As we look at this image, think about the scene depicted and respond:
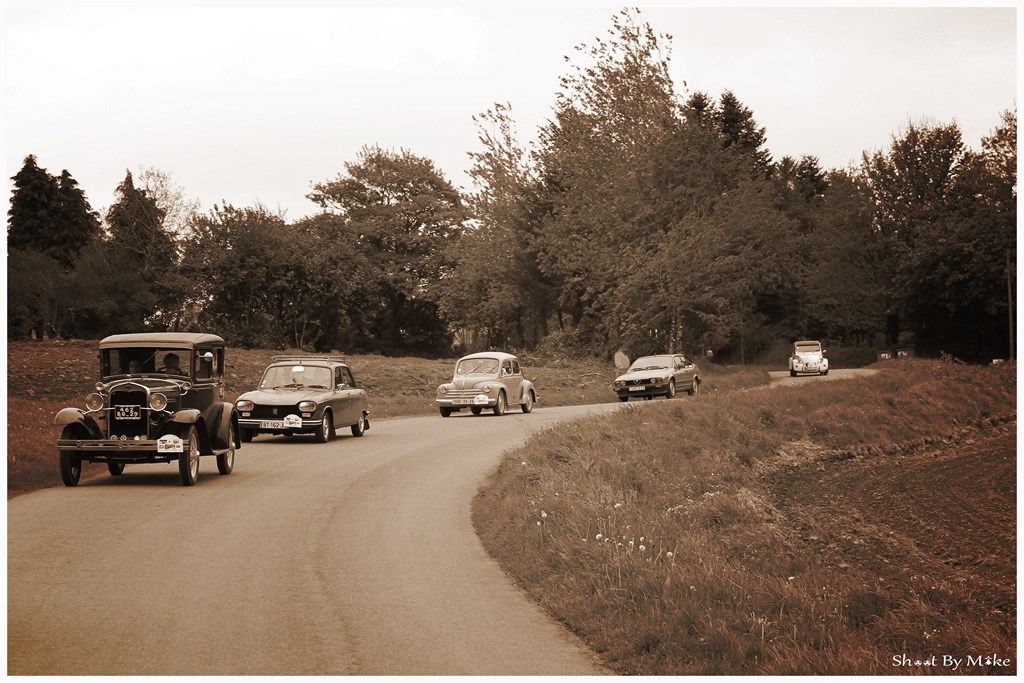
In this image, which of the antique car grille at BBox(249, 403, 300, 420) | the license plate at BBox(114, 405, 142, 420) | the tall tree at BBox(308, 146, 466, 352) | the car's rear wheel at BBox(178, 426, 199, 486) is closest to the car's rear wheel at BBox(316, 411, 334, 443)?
the antique car grille at BBox(249, 403, 300, 420)

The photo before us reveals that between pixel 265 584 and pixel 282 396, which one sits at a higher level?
pixel 282 396

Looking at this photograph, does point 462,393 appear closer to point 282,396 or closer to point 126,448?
point 282,396

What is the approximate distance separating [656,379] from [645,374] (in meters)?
0.59

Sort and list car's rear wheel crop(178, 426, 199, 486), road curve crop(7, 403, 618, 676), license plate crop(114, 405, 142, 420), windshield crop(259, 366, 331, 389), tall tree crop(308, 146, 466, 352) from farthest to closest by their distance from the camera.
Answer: tall tree crop(308, 146, 466, 352) → windshield crop(259, 366, 331, 389) → car's rear wheel crop(178, 426, 199, 486) → license plate crop(114, 405, 142, 420) → road curve crop(7, 403, 618, 676)

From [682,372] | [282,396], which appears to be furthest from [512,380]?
[282,396]

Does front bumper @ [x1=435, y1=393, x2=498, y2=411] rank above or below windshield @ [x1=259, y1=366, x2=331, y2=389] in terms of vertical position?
below

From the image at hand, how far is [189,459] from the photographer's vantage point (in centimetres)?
1498

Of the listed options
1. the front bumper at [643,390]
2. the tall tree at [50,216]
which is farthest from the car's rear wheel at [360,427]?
the tall tree at [50,216]

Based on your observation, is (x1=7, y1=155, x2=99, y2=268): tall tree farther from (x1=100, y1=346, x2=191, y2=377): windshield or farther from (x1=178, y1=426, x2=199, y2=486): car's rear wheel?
(x1=178, y1=426, x2=199, y2=486): car's rear wheel

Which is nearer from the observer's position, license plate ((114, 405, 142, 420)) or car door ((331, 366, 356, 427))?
license plate ((114, 405, 142, 420))

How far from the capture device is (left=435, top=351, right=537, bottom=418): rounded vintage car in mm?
30438

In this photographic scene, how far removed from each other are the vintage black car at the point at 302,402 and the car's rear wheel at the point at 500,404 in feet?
25.9

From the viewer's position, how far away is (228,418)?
16.4m

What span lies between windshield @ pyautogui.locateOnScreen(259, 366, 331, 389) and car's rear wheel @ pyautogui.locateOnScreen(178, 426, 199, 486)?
707 cm
